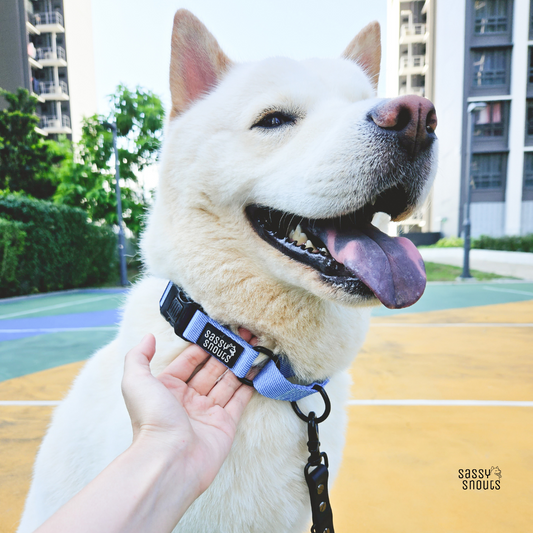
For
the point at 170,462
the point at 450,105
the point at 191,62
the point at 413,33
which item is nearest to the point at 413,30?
the point at 413,33

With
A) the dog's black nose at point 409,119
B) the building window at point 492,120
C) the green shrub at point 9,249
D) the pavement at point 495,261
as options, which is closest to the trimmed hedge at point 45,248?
the green shrub at point 9,249

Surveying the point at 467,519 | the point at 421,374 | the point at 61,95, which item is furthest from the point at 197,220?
the point at 61,95

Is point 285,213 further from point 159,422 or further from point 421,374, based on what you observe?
point 421,374

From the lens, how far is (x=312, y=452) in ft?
3.72

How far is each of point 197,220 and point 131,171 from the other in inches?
701

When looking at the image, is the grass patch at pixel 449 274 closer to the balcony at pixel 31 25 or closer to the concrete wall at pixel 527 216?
the concrete wall at pixel 527 216

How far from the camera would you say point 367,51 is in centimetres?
168

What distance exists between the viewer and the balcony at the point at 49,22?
1121 inches

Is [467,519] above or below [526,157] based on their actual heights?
below

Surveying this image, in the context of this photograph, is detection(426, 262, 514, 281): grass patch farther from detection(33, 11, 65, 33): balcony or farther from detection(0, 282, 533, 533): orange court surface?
detection(33, 11, 65, 33): balcony

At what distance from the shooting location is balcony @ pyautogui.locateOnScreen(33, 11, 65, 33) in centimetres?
2846

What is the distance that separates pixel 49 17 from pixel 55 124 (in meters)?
7.99

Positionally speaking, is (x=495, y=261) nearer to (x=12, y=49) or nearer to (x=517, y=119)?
(x=517, y=119)

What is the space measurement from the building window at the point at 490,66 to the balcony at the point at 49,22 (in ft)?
98.4
